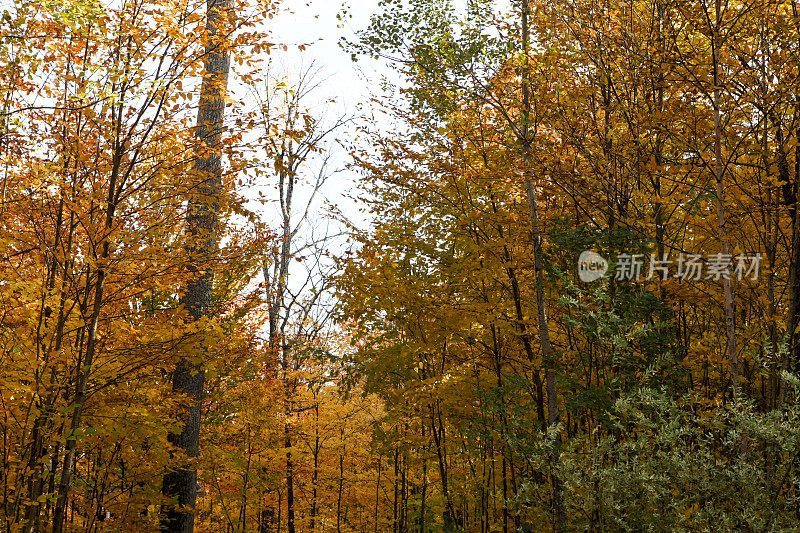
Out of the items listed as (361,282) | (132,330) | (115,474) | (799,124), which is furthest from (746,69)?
(115,474)

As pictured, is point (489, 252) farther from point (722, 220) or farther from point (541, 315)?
point (722, 220)

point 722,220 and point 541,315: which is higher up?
point 722,220

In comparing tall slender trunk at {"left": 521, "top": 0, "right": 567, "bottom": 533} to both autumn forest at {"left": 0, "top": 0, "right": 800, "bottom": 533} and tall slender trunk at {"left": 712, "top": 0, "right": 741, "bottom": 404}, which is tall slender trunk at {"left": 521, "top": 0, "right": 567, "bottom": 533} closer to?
autumn forest at {"left": 0, "top": 0, "right": 800, "bottom": 533}

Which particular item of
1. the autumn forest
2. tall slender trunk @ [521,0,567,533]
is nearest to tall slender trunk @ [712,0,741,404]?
the autumn forest

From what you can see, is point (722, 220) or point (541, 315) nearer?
point (722, 220)

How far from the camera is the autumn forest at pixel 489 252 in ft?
14.6

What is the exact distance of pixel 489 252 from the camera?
7.03 metres

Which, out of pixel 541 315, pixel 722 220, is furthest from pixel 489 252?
pixel 722 220

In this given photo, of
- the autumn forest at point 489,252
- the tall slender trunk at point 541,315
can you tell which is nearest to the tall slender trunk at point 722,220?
the autumn forest at point 489,252

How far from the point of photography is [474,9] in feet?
23.2

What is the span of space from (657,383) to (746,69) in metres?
2.81

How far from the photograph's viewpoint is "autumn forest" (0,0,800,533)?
4461mm

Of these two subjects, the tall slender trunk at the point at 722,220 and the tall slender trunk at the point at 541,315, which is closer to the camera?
the tall slender trunk at the point at 722,220

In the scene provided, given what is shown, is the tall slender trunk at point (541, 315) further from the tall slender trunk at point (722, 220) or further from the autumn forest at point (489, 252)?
the tall slender trunk at point (722, 220)
